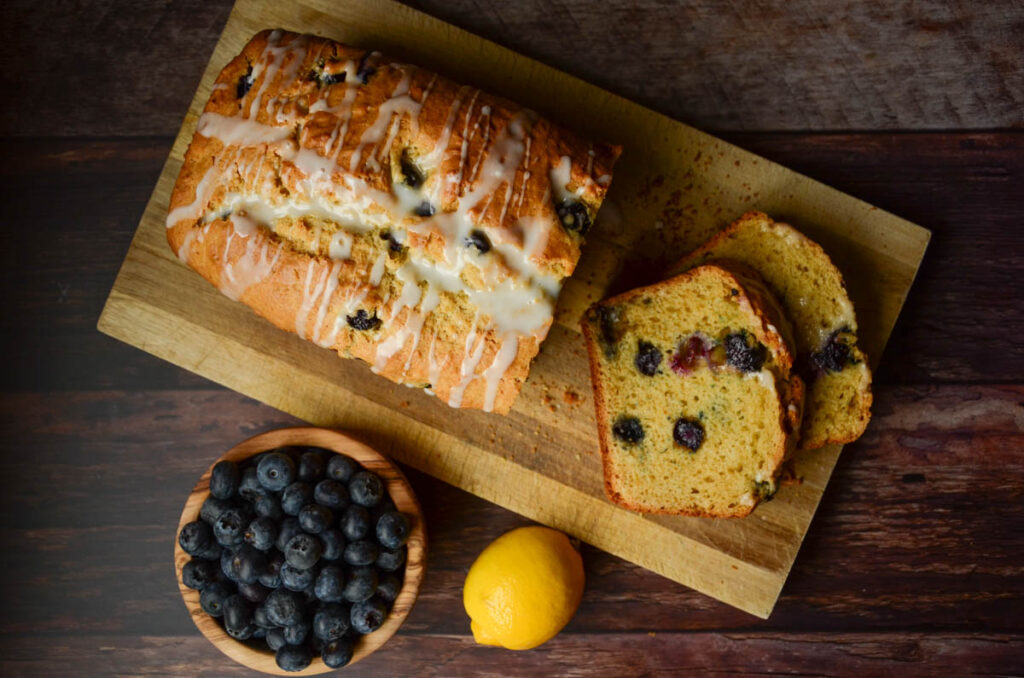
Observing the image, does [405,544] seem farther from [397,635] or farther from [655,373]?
[655,373]

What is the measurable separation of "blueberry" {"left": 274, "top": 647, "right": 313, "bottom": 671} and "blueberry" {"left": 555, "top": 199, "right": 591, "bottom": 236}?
1541mm

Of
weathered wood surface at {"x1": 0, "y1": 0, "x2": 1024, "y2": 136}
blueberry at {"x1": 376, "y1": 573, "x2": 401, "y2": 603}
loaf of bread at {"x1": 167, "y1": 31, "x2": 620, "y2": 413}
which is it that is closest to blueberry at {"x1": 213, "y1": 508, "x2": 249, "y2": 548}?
blueberry at {"x1": 376, "y1": 573, "x2": 401, "y2": 603}

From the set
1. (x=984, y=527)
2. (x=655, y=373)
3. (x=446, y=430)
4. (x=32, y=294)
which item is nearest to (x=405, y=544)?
(x=446, y=430)

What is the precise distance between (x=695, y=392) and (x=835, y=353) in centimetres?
48

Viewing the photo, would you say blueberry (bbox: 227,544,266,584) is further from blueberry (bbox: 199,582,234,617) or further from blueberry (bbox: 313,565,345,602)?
blueberry (bbox: 313,565,345,602)

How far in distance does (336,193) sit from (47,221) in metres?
1.34

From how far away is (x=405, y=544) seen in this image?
7.66 ft

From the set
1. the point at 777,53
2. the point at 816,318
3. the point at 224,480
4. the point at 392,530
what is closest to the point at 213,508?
the point at 224,480

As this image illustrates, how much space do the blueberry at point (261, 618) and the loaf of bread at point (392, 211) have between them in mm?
846

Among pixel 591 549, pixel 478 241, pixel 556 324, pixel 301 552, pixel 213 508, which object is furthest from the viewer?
pixel 591 549

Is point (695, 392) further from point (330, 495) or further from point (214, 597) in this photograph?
point (214, 597)

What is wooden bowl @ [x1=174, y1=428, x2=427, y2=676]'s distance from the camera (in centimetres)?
231

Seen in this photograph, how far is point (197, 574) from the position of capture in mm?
2260

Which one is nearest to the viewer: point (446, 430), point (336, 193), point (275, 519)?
point (336, 193)
